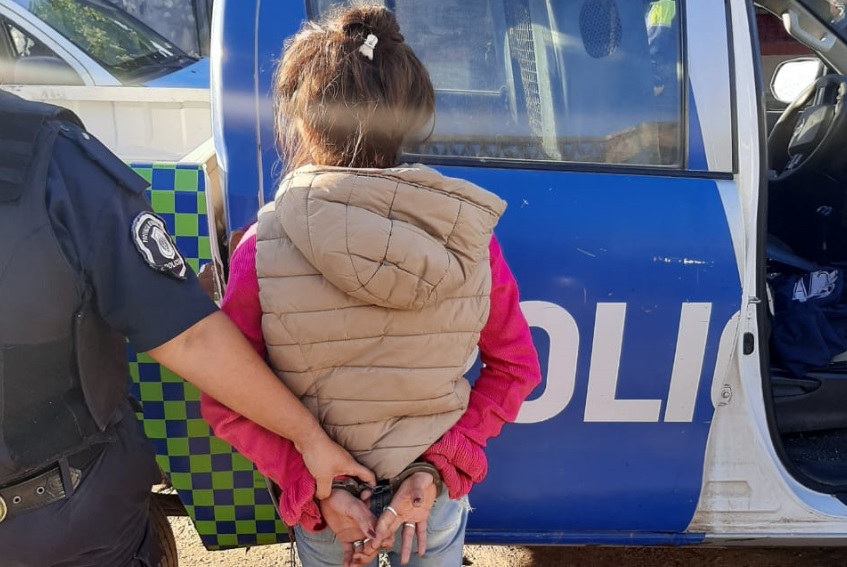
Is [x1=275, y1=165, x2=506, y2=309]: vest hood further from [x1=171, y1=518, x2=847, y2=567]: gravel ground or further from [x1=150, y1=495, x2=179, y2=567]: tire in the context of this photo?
[x1=171, y1=518, x2=847, y2=567]: gravel ground

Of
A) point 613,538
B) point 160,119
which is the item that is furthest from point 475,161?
point 160,119

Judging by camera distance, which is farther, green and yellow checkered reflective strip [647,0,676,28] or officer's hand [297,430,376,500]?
green and yellow checkered reflective strip [647,0,676,28]

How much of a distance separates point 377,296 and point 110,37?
4855mm

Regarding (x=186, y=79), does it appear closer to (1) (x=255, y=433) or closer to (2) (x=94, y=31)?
(2) (x=94, y=31)

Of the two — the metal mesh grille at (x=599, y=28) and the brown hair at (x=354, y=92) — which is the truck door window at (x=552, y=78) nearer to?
the metal mesh grille at (x=599, y=28)

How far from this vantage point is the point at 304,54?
1151 millimetres

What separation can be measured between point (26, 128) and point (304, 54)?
1.31 ft

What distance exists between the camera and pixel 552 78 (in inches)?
73.4

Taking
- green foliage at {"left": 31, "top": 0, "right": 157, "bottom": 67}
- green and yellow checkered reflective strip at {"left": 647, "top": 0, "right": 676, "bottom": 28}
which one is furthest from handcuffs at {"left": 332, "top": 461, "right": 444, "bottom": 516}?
green foliage at {"left": 31, "top": 0, "right": 157, "bottom": 67}

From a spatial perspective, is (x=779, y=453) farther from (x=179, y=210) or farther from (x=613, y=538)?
(x=179, y=210)

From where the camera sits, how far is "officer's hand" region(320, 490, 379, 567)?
3.91 feet

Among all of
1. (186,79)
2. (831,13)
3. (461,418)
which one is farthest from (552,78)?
(186,79)

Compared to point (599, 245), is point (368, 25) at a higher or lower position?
higher

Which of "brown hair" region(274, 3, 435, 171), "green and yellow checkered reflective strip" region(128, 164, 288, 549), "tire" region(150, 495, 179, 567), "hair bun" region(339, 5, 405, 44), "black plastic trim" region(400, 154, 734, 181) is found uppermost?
"hair bun" region(339, 5, 405, 44)
